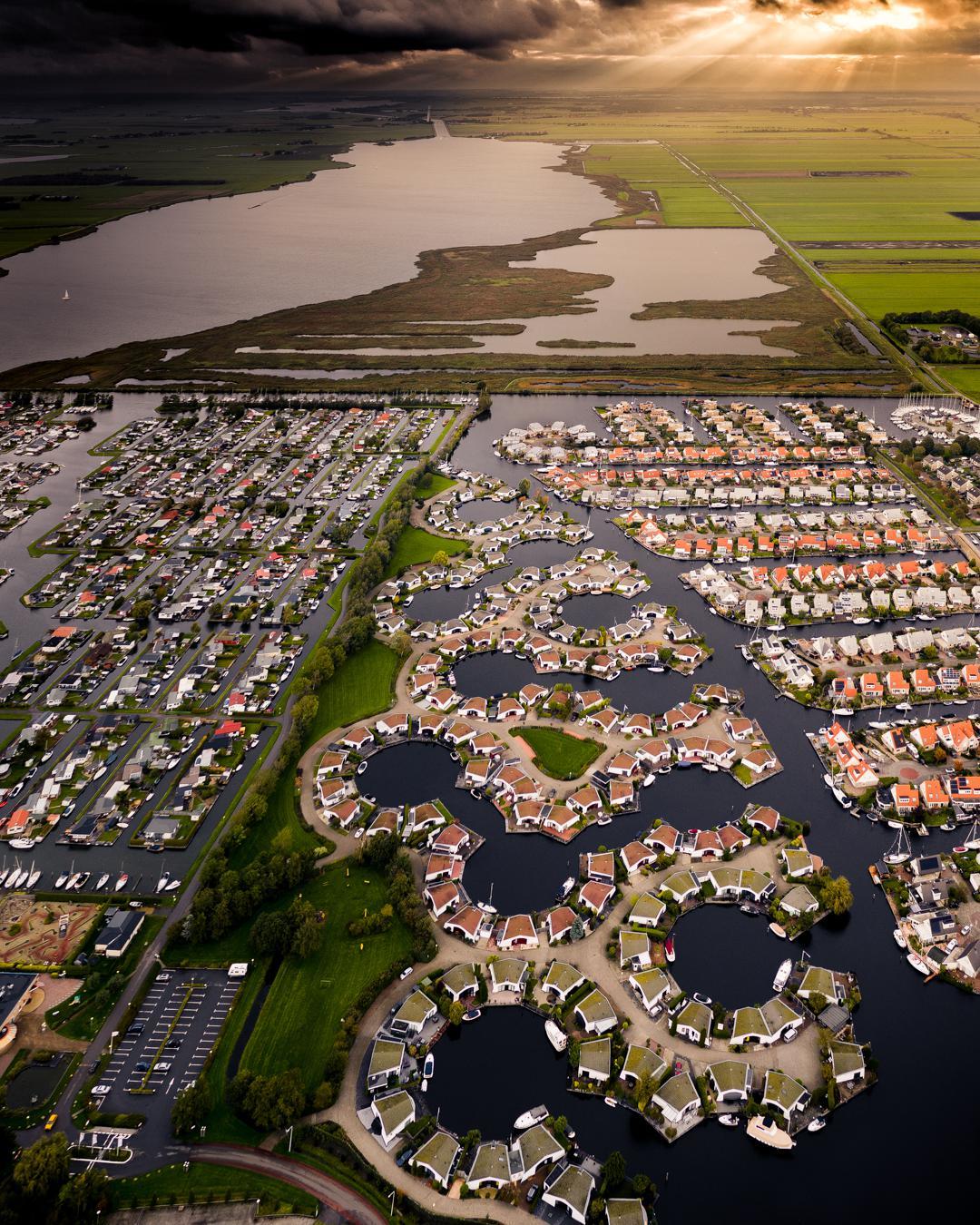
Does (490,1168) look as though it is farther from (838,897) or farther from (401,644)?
(401,644)

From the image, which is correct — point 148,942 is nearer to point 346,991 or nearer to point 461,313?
point 346,991

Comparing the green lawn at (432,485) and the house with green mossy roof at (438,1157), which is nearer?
the house with green mossy roof at (438,1157)

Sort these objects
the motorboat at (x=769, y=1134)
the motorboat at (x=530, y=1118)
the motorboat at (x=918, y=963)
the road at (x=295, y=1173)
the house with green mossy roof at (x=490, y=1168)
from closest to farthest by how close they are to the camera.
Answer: the road at (x=295, y=1173) < the house with green mossy roof at (x=490, y=1168) < the motorboat at (x=769, y=1134) < the motorboat at (x=530, y=1118) < the motorboat at (x=918, y=963)

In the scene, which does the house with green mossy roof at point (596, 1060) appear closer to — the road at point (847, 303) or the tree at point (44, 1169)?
the tree at point (44, 1169)

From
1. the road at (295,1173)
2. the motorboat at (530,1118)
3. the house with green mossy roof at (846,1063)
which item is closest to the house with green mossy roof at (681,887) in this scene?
the house with green mossy roof at (846,1063)

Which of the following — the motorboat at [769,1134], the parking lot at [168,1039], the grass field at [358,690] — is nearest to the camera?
the motorboat at [769,1134]

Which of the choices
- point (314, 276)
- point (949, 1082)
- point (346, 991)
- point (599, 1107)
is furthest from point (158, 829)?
point (314, 276)

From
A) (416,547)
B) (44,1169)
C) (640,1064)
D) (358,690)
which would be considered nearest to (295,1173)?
(44,1169)
